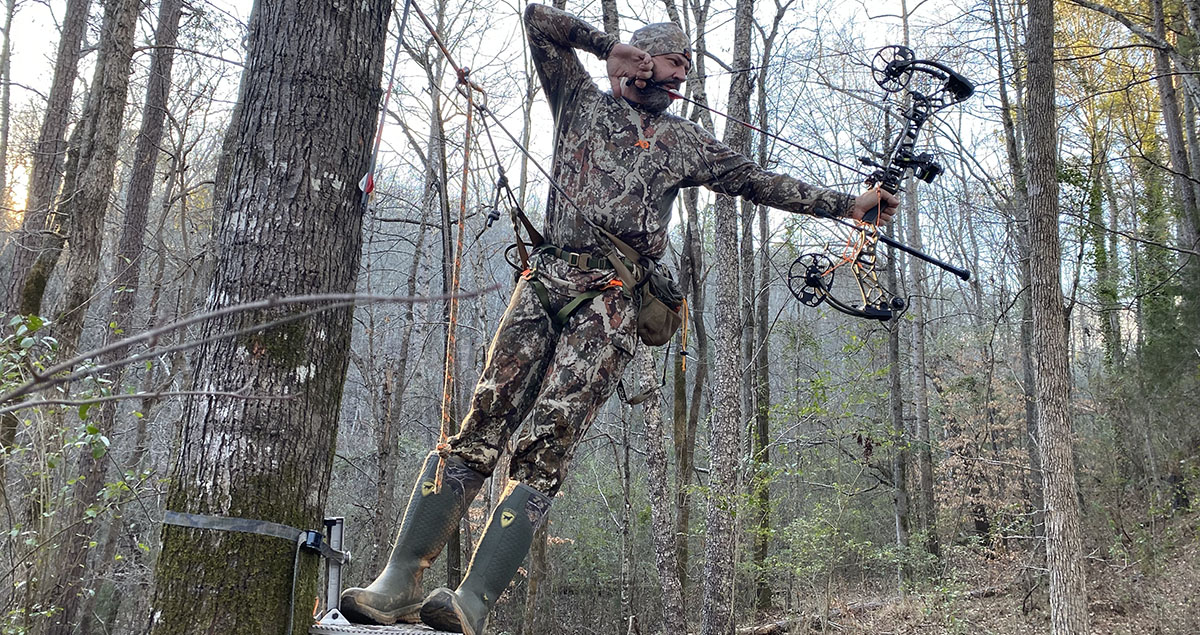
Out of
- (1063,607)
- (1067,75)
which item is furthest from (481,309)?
(1067,75)

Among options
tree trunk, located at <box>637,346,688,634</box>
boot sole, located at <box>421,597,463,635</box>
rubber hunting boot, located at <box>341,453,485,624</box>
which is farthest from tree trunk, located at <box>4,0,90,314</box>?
boot sole, located at <box>421,597,463,635</box>

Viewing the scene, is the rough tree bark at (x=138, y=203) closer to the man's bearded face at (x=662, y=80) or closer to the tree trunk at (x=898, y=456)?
the man's bearded face at (x=662, y=80)

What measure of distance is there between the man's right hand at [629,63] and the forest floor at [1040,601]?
931 centimetres

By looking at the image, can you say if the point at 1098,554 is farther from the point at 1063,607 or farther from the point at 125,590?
the point at 125,590

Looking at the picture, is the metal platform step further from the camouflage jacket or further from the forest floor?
the forest floor

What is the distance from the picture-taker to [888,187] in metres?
3.65

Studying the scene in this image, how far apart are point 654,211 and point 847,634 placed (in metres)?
10.5

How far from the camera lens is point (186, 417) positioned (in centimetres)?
243

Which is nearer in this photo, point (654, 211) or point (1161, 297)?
point (654, 211)

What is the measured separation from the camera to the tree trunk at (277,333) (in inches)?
90.8

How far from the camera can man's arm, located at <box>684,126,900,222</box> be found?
3.49m

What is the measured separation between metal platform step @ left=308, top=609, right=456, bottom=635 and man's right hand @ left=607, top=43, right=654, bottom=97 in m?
2.23

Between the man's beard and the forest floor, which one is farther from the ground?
the man's beard

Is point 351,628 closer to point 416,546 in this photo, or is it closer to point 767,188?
point 416,546
